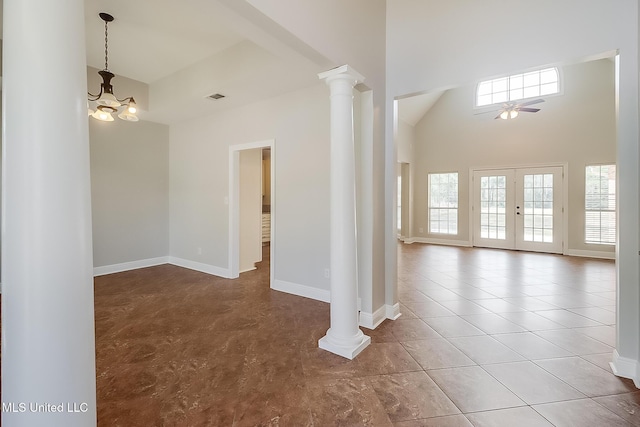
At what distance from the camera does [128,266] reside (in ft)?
16.5

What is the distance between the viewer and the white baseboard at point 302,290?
3.62 metres

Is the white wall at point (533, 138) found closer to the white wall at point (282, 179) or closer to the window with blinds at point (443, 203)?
the window with blinds at point (443, 203)

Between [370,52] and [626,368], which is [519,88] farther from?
[626,368]

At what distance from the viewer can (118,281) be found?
4363 millimetres

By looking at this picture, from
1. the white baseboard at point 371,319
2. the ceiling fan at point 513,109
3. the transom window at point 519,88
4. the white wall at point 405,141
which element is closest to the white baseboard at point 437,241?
the white wall at point 405,141

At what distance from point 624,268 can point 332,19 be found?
2899mm

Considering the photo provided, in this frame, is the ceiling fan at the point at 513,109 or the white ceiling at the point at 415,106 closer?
the ceiling fan at the point at 513,109

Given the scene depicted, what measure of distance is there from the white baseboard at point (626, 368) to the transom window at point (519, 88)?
636cm

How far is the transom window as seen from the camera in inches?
267

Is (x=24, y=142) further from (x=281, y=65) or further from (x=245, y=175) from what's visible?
(x=245, y=175)

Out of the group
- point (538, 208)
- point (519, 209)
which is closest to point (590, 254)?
point (538, 208)

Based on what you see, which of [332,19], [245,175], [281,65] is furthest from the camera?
[245,175]

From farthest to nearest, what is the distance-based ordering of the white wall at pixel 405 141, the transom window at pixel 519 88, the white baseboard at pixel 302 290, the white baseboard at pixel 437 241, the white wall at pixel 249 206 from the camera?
the white wall at pixel 405 141 → the white baseboard at pixel 437 241 → the transom window at pixel 519 88 → the white wall at pixel 249 206 → the white baseboard at pixel 302 290

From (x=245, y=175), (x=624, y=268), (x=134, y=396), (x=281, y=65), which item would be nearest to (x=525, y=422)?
(x=624, y=268)
